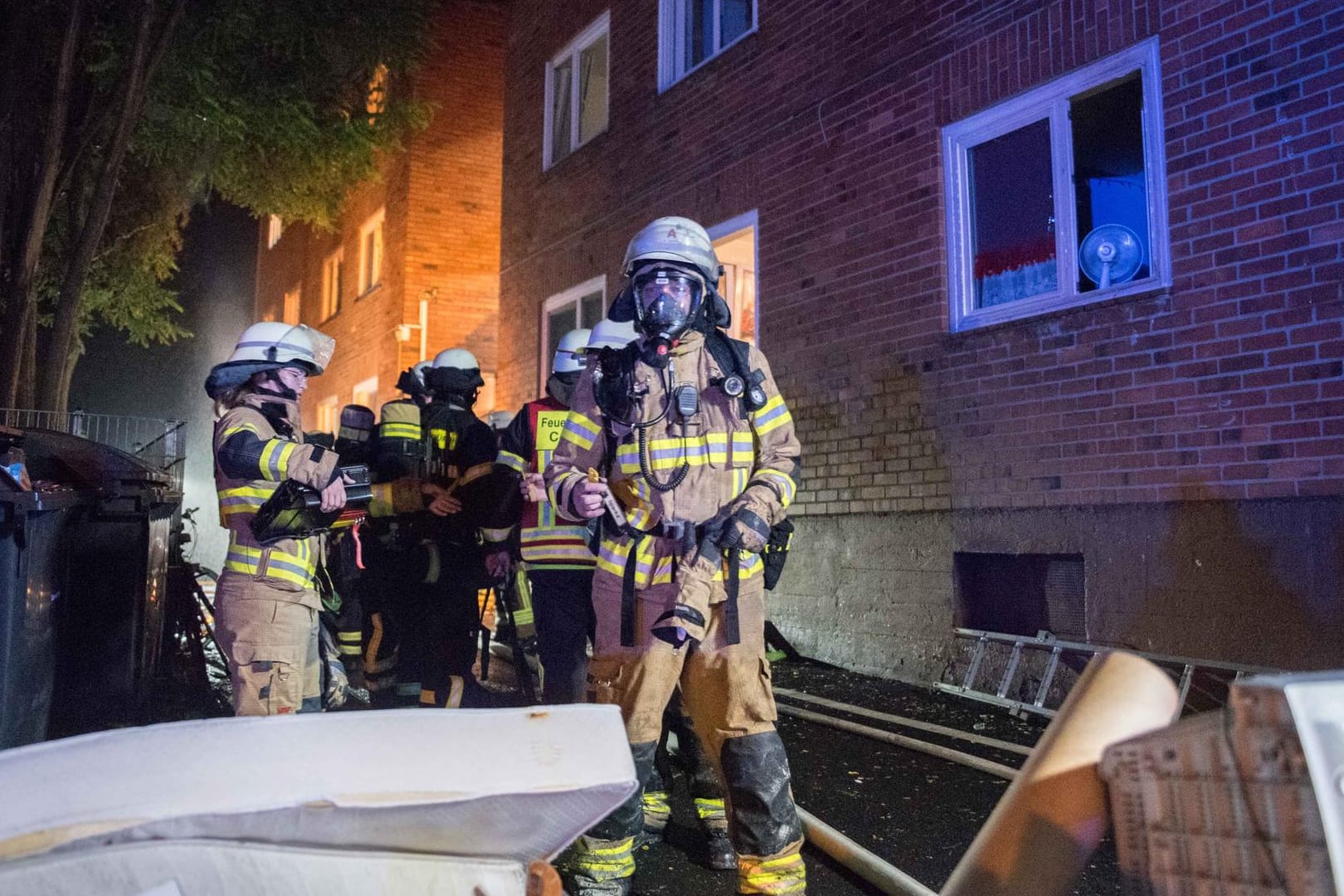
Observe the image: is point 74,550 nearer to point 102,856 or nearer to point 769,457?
point 769,457

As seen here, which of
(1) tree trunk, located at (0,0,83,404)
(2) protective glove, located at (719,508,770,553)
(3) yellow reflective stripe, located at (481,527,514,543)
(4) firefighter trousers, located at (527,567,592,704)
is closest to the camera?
(2) protective glove, located at (719,508,770,553)

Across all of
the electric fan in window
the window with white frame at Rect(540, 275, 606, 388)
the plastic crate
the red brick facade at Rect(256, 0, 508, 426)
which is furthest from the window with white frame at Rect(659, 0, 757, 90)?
the plastic crate

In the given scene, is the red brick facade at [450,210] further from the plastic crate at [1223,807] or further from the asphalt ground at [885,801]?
the plastic crate at [1223,807]

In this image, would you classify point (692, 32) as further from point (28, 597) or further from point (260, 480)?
point (28, 597)

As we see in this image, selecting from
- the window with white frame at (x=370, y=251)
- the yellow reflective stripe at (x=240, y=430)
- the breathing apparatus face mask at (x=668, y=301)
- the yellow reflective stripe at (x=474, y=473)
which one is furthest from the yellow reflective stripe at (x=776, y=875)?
the window with white frame at (x=370, y=251)

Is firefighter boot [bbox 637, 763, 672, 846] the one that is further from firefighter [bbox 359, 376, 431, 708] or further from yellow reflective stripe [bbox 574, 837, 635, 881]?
firefighter [bbox 359, 376, 431, 708]

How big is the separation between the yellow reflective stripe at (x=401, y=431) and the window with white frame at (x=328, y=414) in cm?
1223

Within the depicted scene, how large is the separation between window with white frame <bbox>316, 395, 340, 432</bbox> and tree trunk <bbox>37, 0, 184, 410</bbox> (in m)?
6.35

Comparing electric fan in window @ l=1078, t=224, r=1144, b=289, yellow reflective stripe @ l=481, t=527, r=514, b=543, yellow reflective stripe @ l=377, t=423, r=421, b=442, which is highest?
electric fan in window @ l=1078, t=224, r=1144, b=289

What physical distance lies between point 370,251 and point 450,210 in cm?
267

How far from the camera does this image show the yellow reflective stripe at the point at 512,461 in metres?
4.93

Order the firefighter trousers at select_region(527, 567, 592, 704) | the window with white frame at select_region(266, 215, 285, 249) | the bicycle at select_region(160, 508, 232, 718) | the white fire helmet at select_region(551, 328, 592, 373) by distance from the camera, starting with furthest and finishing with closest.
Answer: the window with white frame at select_region(266, 215, 285, 249) → the bicycle at select_region(160, 508, 232, 718) → the white fire helmet at select_region(551, 328, 592, 373) → the firefighter trousers at select_region(527, 567, 592, 704)

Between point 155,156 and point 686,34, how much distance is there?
7717mm

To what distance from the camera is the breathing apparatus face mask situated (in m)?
3.28
